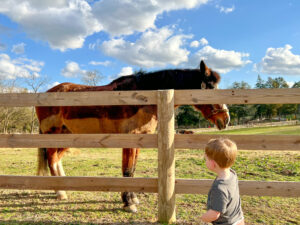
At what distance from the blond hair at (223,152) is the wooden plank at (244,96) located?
1.29 meters

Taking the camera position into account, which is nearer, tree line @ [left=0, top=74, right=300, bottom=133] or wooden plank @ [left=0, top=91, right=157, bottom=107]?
wooden plank @ [left=0, top=91, right=157, bottom=107]

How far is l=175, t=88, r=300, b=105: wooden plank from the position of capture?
2.84 m

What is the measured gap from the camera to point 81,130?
4473 millimetres

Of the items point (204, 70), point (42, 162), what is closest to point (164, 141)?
point (204, 70)

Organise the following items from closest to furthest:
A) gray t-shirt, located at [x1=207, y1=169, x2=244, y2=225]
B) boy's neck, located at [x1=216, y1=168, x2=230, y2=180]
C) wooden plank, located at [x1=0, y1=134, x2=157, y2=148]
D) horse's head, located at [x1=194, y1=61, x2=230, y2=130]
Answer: gray t-shirt, located at [x1=207, y1=169, x2=244, y2=225] → boy's neck, located at [x1=216, y1=168, x2=230, y2=180] → wooden plank, located at [x1=0, y1=134, x2=157, y2=148] → horse's head, located at [x1=194, y1=61, x2=230, y2=130]

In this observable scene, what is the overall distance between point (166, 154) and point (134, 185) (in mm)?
647

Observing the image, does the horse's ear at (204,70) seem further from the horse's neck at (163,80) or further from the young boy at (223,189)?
the young boy at (223,189)

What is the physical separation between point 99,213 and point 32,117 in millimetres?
31816

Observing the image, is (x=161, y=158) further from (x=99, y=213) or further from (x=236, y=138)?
(x=99, y=213)

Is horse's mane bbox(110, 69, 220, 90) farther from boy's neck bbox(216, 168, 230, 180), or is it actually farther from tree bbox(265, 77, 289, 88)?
tree bbox(265, 77, 289, 88)

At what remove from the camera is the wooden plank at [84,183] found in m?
3.02

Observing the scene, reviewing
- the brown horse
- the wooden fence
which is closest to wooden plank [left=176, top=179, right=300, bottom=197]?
the wooden fence

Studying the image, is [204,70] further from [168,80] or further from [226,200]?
[226,200]

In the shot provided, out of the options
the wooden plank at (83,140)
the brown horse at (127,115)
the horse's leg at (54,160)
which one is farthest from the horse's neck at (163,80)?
the horse's leg at (54,160)
